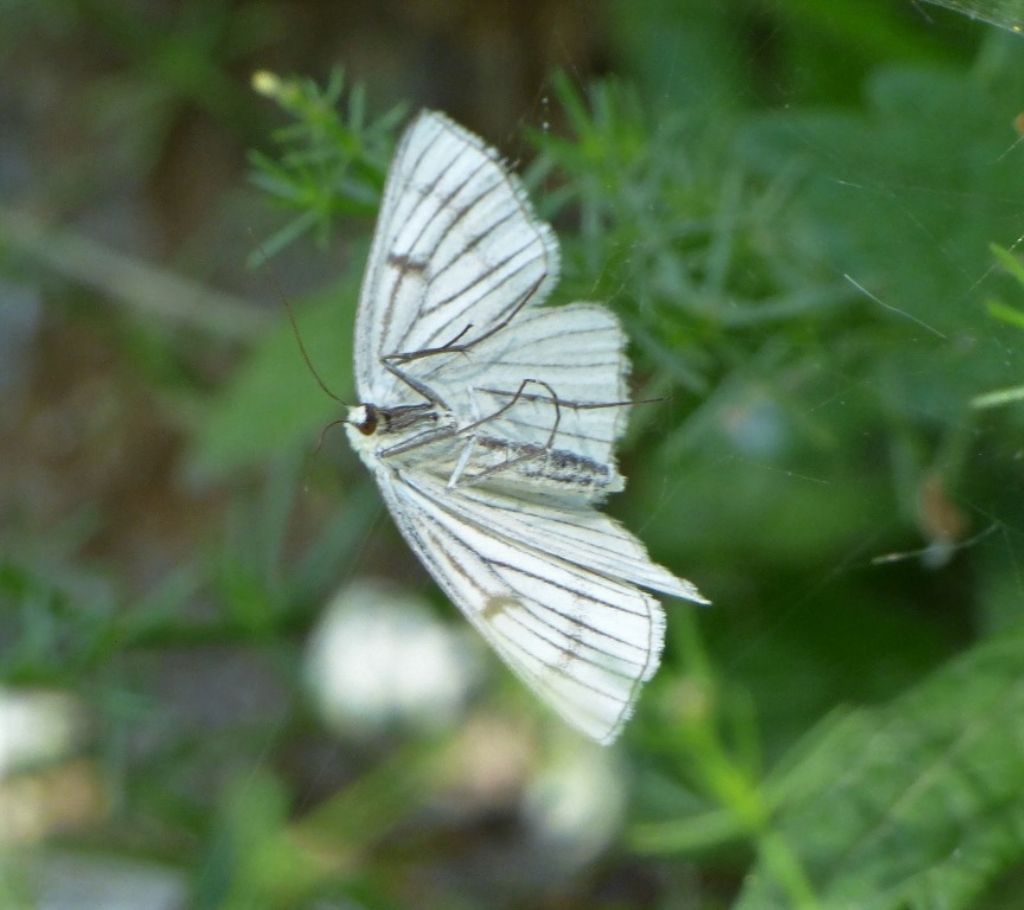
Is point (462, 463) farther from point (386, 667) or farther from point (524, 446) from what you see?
point (386, 667)

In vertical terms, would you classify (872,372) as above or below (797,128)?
below

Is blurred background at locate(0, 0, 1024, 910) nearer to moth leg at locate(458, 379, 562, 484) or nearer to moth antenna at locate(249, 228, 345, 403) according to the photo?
moth antenna at locate(249, 228, 345, 403)

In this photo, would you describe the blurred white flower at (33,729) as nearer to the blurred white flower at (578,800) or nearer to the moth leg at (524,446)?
the blurred white flower at (578,800)

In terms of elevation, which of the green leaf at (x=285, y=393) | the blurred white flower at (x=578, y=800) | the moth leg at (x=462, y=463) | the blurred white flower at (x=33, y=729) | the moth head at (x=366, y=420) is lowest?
the blurred white flower at (x=33, y=729)

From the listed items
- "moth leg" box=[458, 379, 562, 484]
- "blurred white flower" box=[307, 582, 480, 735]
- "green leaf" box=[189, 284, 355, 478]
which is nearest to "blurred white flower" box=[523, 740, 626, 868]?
"blurred white flower" box=[307, 582, 480, 735]

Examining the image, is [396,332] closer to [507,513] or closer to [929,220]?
[507,513]

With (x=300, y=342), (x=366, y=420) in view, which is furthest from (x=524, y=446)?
(x=300, y=342)

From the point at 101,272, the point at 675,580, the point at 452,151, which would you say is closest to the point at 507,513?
the point at 675,580

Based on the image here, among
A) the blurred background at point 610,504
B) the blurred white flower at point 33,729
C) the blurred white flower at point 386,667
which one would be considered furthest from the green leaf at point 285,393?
the blurred white flower at point 33,729
